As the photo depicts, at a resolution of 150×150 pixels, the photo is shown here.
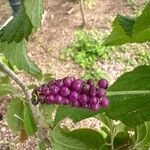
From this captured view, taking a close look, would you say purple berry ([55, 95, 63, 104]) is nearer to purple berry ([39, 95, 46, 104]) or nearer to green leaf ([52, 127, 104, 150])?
purple berry ([39, 95, 46, 104])

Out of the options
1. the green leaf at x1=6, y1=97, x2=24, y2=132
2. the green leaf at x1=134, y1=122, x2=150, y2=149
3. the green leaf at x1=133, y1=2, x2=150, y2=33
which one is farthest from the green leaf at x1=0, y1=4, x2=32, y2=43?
the green leaf at x1=6, y1=97, x2=24, y2=132

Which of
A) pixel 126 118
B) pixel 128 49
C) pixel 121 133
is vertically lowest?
pixel 128 49

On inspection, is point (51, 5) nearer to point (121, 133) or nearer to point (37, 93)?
A: point (121, 133)

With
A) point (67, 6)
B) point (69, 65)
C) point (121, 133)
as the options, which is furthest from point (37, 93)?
Result: point (67, 6)

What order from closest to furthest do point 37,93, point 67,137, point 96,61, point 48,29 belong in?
point 37,93 → point 67,137 → point 96,61 → point 48,29

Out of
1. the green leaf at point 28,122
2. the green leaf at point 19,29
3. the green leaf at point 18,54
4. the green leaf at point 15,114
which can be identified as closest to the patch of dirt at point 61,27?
the green leaf at point 15,114

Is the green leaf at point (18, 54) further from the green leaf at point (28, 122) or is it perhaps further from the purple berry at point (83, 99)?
the green leaf at point (28, 122)
